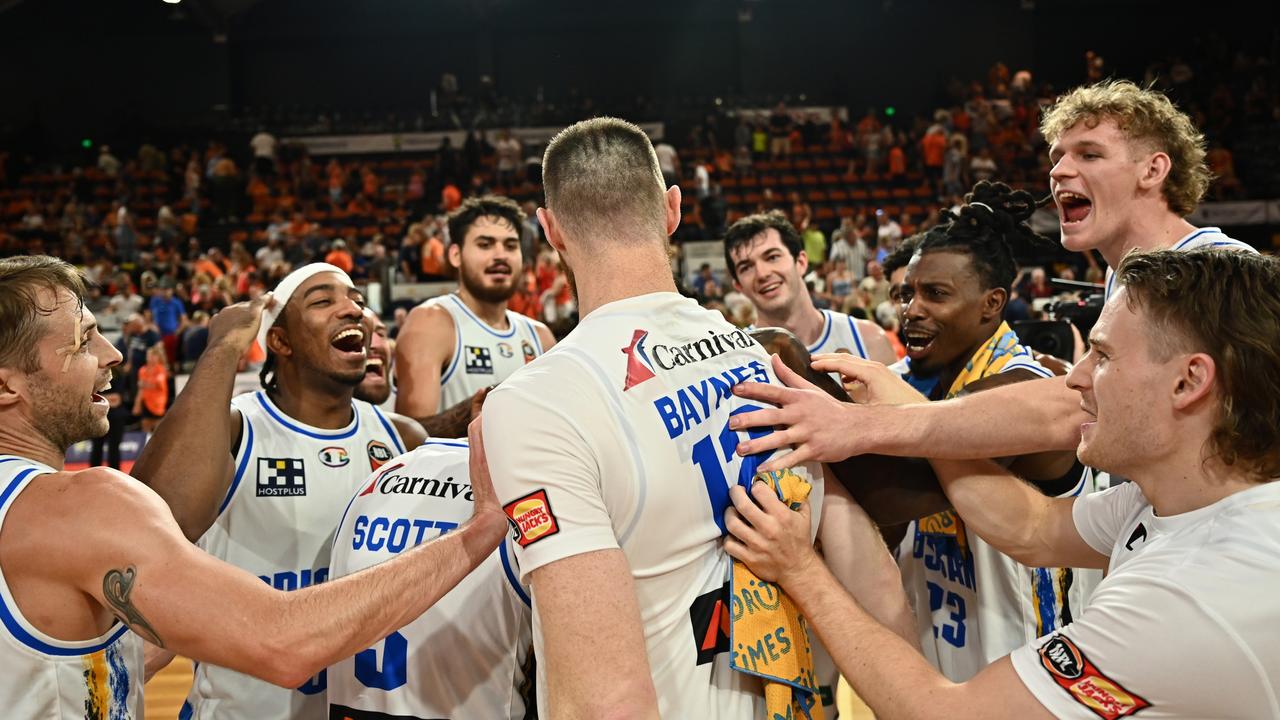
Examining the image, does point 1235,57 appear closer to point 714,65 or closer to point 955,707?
point 714,65

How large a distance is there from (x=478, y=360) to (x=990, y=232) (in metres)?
3.23

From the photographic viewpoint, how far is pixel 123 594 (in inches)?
88.4

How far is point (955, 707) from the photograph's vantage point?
6.75ft

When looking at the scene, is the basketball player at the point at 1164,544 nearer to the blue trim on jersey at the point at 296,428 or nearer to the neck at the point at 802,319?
the blue trim on jersey at the point at 296,428

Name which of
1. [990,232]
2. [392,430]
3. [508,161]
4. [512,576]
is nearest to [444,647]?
[512,576]

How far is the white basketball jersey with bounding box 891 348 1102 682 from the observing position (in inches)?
132

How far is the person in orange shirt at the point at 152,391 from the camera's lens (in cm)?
1330

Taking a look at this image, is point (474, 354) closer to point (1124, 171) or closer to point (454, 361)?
point (454, 361)

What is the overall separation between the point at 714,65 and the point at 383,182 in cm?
996

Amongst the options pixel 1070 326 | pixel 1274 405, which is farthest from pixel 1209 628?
pixel 1070 326

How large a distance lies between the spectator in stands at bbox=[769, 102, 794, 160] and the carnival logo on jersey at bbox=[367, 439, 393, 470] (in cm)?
2087

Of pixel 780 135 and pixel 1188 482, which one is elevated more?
pixel 780 135

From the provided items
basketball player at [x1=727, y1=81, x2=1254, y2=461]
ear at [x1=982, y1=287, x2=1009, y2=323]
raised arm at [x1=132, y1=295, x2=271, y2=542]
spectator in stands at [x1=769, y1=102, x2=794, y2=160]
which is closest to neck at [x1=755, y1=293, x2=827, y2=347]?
basketball player at [x1=727, y1=81, x2=1254, y2=461]

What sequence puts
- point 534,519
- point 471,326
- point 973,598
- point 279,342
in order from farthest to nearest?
1. point 471,326
2. point 279,342
3. point 973,598
4. point 534,519
